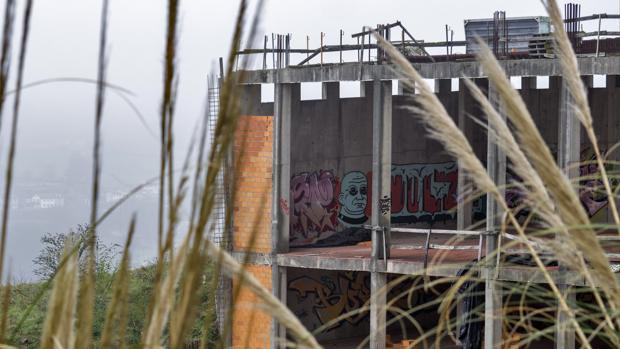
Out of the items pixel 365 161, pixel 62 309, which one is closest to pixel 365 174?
pixel 365 161

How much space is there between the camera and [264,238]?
17578 millimetres

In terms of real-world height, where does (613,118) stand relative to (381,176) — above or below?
above

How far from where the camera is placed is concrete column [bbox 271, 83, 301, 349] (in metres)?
17.2

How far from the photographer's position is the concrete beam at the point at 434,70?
553 inches

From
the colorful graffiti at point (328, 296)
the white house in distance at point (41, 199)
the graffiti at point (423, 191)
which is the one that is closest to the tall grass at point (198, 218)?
the white house in distance at point (41, 199)

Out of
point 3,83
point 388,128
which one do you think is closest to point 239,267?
point 3,83

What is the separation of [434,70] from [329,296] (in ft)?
17.7

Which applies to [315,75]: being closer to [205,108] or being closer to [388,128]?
[388,128]

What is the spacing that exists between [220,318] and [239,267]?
15469 millimetres

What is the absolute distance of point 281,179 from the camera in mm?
17406

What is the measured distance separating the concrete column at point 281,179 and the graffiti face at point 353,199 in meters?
2.33

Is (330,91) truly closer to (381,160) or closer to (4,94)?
(381,160)

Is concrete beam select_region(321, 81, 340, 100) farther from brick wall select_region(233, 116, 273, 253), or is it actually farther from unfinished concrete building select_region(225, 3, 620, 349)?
brick wall select_region(233, 116, 273, 253)

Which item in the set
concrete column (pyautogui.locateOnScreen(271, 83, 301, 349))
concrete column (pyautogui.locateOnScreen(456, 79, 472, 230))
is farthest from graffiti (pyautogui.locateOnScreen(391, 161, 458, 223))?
concrete column (pyautogui.locateOnScreen(271, 83, 301, 349))
